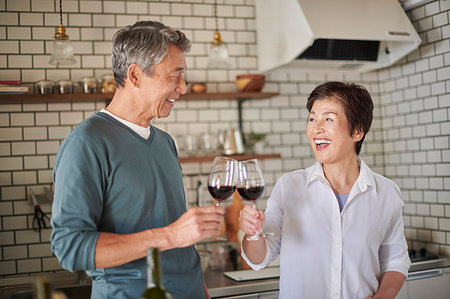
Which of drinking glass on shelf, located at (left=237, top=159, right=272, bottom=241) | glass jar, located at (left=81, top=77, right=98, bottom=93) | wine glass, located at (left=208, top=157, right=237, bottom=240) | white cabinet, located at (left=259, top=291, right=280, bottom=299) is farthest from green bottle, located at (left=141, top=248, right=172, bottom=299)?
glass jar, located at (left=81, top=77, right=98, bottom=93)

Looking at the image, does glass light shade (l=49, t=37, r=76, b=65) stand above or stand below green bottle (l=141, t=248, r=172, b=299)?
above

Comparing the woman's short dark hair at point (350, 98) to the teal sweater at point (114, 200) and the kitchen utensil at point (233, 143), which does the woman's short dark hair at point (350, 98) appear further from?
the kitchen utensil at point (233, 143)

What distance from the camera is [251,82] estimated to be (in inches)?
150

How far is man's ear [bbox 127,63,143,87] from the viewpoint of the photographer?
5.79ft

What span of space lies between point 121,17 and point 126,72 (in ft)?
7.00

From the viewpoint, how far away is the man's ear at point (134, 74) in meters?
1.76

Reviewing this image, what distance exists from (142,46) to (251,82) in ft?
6.98

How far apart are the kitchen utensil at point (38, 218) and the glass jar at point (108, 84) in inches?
33.7

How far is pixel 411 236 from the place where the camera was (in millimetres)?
4113

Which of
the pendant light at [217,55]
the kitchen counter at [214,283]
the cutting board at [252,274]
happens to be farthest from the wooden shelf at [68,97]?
the cutting board at [252,274]

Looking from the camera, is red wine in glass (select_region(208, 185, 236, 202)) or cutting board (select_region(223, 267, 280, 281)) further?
cutting board (select_region(223, 267, 280, 281))

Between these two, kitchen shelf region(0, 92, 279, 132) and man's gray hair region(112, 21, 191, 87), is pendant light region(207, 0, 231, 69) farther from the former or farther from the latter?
man's gray hair region(112, 21, 191, 87)

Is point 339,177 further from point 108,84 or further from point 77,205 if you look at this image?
point 108,84

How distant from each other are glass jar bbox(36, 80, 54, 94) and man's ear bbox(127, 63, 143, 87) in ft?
6.08
